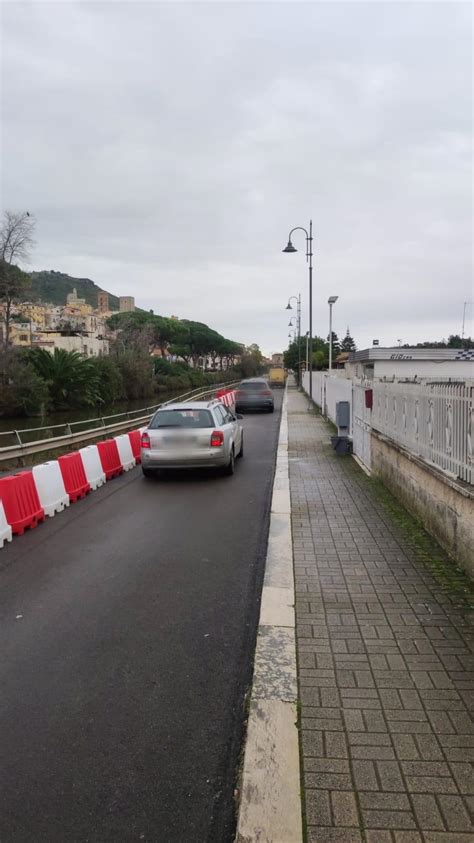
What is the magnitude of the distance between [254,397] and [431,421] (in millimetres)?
23805

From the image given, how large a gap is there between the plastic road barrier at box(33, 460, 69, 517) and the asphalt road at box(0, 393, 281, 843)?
80 cm

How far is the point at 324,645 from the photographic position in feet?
12.9

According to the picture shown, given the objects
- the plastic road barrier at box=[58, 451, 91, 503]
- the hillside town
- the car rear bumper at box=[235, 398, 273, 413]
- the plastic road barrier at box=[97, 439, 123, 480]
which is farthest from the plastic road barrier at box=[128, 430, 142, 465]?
the hillside town

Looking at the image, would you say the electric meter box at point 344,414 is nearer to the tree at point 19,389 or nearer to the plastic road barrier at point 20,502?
the plastic road barrier at point 20,502

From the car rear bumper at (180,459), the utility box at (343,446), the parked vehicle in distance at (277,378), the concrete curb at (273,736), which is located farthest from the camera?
the parked vehicle in distance at (277,378)

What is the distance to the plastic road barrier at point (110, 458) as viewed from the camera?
10.9 meters

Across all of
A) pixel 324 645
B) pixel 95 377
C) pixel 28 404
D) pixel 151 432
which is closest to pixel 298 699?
pixel 324 645

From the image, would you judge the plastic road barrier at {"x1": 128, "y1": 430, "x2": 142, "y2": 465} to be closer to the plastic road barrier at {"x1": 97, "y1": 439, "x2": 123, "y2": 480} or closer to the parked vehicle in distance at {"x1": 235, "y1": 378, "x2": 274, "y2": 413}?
the plastic road barrier at {"x1": 97, "y1": 439, "x2": 123, "y2": 480}

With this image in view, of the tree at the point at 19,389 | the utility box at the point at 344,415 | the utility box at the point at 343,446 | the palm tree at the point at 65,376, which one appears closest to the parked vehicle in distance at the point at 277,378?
the palm tree at the point at 65,376

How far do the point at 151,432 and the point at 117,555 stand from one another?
450cm

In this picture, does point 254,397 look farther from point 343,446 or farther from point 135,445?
point 135,445

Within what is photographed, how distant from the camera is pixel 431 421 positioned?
Result: 659 cm

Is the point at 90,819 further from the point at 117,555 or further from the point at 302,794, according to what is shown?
the point at 117,555

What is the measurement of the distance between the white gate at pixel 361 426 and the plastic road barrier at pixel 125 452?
4852 mm
